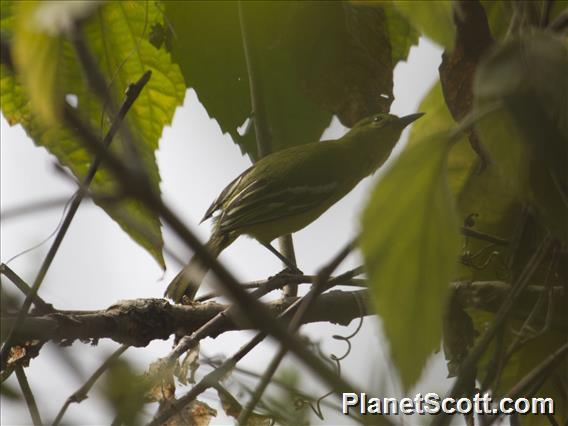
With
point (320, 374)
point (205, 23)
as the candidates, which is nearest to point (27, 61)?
point (320, 374)

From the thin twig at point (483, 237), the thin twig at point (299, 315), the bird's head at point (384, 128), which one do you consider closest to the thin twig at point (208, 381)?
the thin twig at point (299, 315)

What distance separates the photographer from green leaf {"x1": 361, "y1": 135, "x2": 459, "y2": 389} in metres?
0.81

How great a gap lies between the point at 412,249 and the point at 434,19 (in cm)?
23

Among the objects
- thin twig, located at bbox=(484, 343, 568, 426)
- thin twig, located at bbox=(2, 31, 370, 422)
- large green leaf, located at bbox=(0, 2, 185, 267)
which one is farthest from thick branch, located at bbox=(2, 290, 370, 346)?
thin twig, located at bbox=(2, 31, 370, 422)

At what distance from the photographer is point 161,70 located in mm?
1695

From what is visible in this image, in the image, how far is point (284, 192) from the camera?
12.8 ft

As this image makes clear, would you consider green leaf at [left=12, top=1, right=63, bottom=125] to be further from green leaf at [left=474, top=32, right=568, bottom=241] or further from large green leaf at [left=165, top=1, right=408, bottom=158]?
large green leaf at [left=165, top=1, right=408, bottom=158]

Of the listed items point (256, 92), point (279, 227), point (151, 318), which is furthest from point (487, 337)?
point (279, 227)

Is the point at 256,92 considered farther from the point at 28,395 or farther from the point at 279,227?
the point at 279,227

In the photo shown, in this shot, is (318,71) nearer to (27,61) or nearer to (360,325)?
(360,325)

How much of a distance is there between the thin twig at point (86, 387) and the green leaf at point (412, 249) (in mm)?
268

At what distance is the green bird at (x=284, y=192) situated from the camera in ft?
12.5

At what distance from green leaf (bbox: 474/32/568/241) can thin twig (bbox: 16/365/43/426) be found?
1.93ft

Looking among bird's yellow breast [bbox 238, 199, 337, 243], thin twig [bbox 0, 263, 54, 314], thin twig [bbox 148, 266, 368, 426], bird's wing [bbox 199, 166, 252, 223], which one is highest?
bird's wing [bbox 199, 166, 252, 223]
